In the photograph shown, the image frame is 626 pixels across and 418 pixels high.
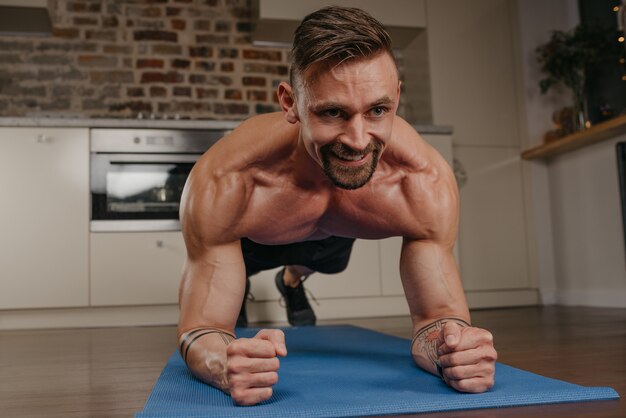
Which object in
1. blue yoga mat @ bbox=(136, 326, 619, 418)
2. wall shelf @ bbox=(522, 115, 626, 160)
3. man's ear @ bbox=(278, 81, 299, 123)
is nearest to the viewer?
blue yoga mat @ bbox=(136, 326, 619, 418)

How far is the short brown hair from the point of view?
100 centimetres

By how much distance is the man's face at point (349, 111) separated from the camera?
992 mm

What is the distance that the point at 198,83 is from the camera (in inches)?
145

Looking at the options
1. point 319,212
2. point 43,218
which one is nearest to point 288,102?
point 319,212

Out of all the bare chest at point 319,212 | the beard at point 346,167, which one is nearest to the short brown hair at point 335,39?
the beard at point 346,167

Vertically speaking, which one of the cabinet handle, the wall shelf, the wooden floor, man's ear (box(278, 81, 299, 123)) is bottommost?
the wooden floor

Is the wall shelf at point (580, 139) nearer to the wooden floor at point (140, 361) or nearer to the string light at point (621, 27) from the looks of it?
the string light at point (621, 27)

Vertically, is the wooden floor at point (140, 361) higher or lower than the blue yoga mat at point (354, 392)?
lower

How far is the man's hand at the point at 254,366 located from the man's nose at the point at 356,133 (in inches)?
12.4

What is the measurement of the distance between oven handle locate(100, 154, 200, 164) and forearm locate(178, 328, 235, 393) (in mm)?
1889

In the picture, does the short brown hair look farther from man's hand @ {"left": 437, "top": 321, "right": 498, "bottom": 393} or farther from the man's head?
man's hand @ {"left": 437, "top": 321, "right": 498, "bottom": 393}

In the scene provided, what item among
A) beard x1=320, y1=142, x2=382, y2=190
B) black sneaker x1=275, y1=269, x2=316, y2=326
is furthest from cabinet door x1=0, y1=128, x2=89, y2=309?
beard x1=320, y1=142, x2=382, y2=190

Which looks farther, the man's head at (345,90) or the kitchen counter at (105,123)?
the kitchen counter at (105,123)

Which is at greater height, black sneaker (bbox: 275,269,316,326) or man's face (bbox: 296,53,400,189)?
man's face (bbox: 296,53,400,189)
